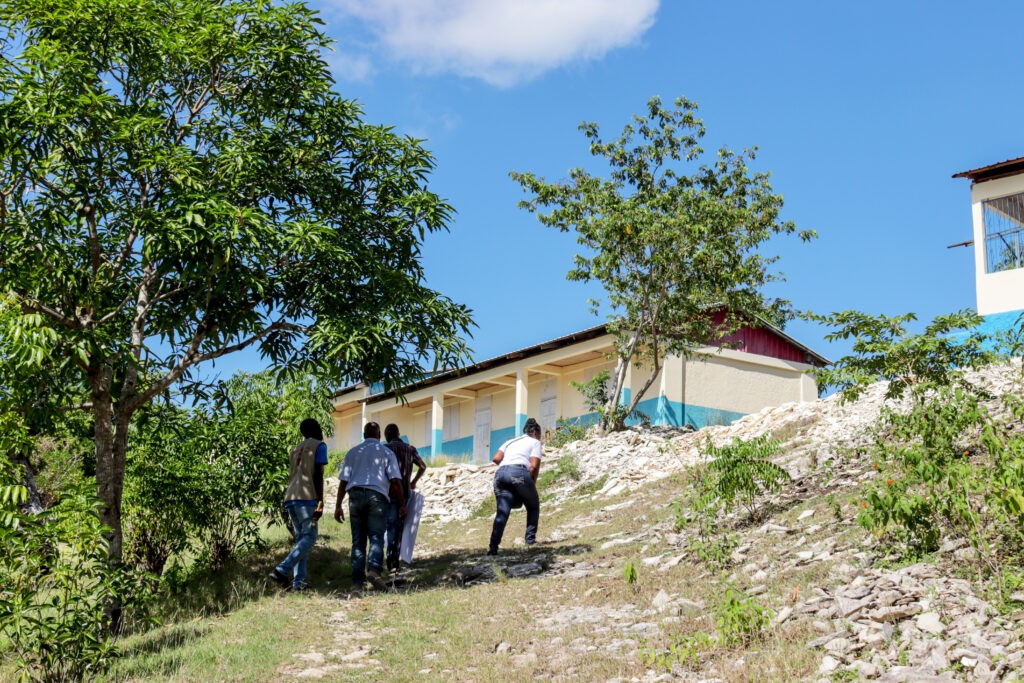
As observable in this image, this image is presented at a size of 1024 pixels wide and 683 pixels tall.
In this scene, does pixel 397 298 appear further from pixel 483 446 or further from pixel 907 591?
pixel 483 446

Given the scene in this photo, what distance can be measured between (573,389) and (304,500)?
829 inches

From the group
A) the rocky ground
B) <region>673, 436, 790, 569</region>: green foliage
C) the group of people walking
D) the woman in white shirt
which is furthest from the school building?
the group of people walking

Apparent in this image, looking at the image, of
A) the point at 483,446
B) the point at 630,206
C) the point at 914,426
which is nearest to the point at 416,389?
the point at 483,446

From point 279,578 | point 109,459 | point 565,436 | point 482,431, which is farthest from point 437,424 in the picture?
point 109,459

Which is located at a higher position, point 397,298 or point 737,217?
point 737,217

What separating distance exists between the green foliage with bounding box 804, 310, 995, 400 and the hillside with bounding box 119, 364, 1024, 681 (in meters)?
1.13

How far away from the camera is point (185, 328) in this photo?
10.7m

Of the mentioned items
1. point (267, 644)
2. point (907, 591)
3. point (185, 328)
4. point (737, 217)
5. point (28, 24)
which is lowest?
point (267, 644)

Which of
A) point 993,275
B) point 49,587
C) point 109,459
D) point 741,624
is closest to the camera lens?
point 741,624

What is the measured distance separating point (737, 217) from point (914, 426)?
47.9 ft

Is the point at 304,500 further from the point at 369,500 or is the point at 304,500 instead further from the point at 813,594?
the point at 813,594

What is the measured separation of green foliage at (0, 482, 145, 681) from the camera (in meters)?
6.74

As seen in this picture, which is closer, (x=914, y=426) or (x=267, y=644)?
(x=267, y=644)

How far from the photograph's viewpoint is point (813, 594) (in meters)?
7.08
